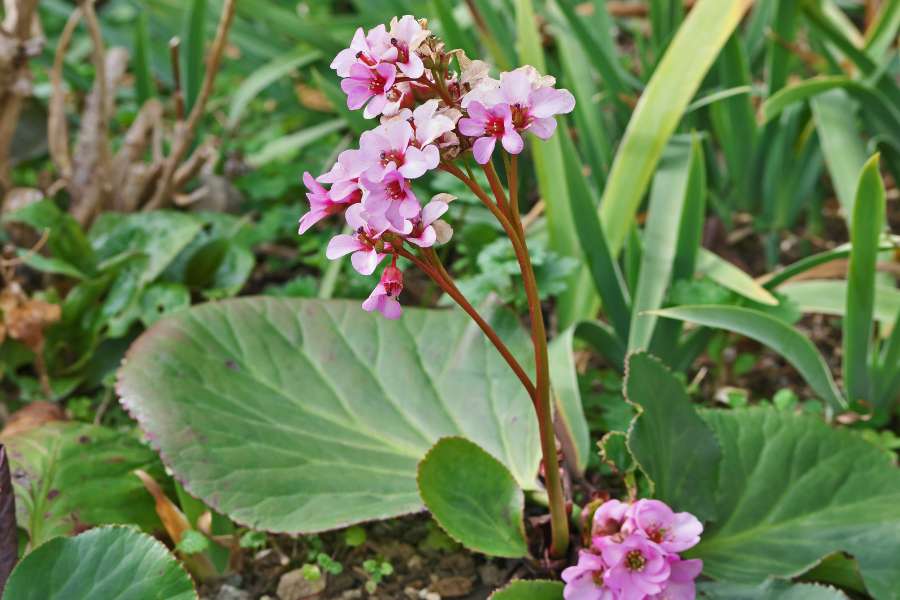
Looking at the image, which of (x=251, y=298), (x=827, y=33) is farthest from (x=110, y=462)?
(x=827, y=33)

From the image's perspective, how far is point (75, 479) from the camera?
1.45 meters

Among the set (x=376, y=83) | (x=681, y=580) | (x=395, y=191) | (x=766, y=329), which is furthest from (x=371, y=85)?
(x=766, y=329)

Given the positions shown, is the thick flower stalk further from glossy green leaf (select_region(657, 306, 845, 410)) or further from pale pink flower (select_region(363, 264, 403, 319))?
glossy green leaf (select_region(657, 306, 845, 410))

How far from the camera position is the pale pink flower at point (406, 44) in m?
0.92

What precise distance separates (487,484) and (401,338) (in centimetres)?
36

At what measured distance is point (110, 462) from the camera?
4.88 ft

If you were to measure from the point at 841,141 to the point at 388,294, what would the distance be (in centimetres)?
125

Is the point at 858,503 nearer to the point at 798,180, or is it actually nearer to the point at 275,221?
the point at 798,180

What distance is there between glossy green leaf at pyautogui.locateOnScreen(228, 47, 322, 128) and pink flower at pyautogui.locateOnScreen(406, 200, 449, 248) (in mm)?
1459

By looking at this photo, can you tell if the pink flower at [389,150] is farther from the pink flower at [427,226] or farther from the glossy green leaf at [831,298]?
the glossy green leaf at [831,298]

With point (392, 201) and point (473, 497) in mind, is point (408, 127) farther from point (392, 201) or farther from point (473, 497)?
point (473, 497)

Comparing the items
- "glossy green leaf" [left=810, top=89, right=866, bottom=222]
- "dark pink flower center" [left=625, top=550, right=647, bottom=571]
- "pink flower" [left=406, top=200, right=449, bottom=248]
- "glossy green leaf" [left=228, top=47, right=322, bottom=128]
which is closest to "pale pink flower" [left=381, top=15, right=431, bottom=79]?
"pink flower" [left=406, top=200, right=449, bottom=248]

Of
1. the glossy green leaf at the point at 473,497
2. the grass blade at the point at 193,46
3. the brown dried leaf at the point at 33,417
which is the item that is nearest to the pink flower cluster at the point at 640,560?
the glossy green leaf at the point at 473,497

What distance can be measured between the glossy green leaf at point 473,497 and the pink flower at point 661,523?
0.18 meters
